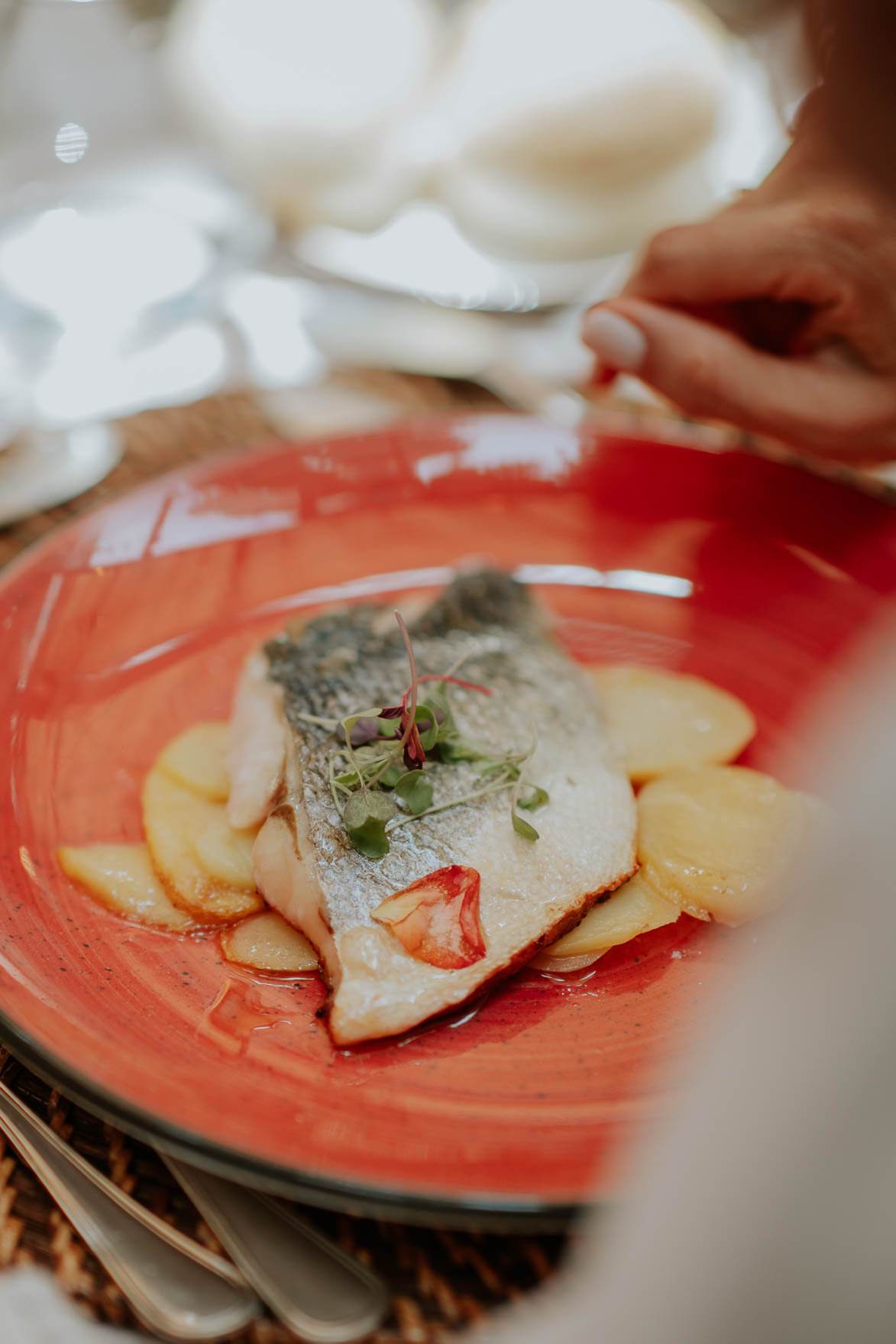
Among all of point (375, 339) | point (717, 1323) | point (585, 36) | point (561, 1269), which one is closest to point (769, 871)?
point (561, 1269)

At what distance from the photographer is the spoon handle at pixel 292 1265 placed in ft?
2.98

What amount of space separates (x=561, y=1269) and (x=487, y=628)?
975mm

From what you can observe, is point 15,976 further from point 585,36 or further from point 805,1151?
point 585,36

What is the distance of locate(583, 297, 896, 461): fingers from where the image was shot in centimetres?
174

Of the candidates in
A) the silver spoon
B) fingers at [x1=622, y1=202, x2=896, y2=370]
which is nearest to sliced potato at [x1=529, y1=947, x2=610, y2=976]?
the silver spoon

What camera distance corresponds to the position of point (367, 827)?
4.23ft

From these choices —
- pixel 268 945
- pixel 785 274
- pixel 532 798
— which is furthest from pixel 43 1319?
pixel 785 274

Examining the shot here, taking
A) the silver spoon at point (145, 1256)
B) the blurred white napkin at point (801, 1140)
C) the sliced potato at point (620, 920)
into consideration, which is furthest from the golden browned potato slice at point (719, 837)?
the blurred white napkin at point (801, 1140)

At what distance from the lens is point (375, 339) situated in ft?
8.67

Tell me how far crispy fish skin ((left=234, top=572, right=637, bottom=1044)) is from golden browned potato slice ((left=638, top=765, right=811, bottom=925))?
2.0 inches

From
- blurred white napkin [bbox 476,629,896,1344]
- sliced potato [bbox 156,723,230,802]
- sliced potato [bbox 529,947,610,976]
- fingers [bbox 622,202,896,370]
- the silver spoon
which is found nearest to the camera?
blurred white napkin [bbox 476,629,896,1344]

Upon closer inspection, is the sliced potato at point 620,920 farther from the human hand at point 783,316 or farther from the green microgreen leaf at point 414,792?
the human hand at point 783,316

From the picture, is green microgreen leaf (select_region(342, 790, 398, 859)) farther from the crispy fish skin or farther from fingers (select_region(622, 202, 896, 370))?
fingers (select_region(622, 202, 896, 370))

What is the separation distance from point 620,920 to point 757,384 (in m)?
0.96
